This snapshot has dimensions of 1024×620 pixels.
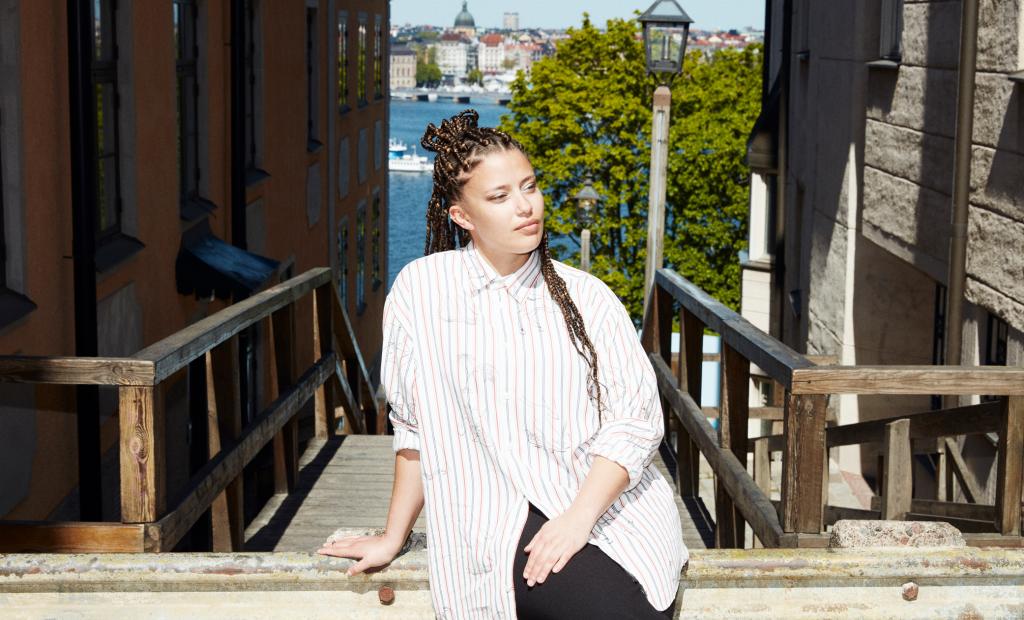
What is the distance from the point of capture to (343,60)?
23.3m

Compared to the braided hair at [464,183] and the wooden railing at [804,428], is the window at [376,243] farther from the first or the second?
the braided hair at [464,183]

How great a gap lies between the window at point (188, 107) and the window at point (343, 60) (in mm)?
10435

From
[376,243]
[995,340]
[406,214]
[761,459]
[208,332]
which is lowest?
[406,214]

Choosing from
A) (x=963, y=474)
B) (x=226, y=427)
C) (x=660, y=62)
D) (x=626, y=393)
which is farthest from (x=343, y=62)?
(x=626, y=393)

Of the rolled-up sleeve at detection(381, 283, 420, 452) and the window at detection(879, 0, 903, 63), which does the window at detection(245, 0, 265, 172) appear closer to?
the window at detection(879, 0, 903, 63)

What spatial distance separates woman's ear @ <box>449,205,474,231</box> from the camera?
9.39 feet

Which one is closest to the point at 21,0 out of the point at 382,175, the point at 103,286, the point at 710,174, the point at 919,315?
the point at 103,286

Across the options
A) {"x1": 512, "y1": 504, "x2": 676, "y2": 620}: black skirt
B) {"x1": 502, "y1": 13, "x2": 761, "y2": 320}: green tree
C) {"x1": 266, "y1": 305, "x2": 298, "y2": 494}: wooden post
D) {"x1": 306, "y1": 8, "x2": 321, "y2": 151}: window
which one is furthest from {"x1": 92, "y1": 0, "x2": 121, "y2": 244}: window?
{"x1": 502, "y1": 13, "x2": 761, "y2": 320}: green tree

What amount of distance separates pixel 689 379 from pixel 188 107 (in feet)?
20.4

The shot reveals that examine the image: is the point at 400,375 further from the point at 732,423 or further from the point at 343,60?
the point at 343,60

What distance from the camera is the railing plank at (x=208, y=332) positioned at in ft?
14.0

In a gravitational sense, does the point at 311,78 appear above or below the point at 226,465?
above

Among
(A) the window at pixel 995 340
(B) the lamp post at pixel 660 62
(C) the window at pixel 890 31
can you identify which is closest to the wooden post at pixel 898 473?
(A) the window at pixel 995 340

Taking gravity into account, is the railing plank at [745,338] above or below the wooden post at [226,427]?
above
